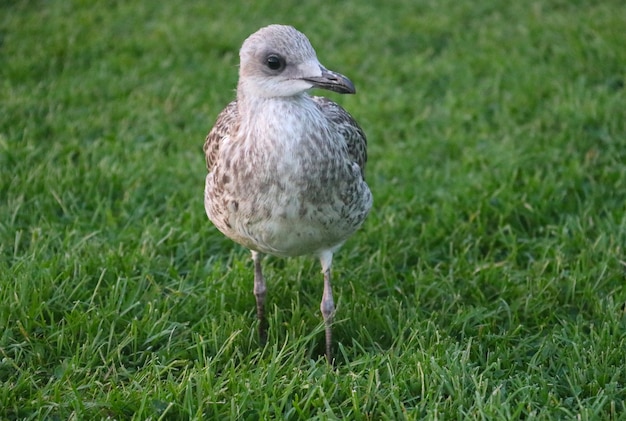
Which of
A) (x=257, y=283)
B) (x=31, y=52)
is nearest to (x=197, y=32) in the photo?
(x=31, y=52)

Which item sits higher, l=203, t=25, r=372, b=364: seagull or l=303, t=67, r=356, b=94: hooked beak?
l=303, t=67, r=356, b=94: hooked beak

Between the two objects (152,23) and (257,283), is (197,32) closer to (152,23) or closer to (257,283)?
(152,23)

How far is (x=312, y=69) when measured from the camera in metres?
3.95

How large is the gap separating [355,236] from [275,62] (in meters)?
1.90

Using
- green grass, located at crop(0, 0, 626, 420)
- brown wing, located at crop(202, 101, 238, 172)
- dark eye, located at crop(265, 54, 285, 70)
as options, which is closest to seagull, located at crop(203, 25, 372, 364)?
dark eye, located at crop(265, 54, 285, 70)

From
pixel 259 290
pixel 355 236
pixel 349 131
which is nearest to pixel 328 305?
pixel 259 290

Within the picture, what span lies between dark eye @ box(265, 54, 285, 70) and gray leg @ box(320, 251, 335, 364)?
107 centimetres

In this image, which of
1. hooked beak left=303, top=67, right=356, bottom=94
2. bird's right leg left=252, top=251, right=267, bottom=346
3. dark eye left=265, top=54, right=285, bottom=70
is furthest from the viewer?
bird's right leg left=252, top=251, right=267, bottom=346

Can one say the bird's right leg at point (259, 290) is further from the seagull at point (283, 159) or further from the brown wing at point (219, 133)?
the brown wing at point (219, 133)

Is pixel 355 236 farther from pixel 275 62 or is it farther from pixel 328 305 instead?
pixel 275 62

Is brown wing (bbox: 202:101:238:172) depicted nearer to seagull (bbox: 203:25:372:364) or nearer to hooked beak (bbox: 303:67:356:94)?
seagull (bbox: 203:25:372:364)

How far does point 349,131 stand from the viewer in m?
4.60

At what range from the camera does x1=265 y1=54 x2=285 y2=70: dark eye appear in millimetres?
3988

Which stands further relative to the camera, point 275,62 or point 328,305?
point 328,305
